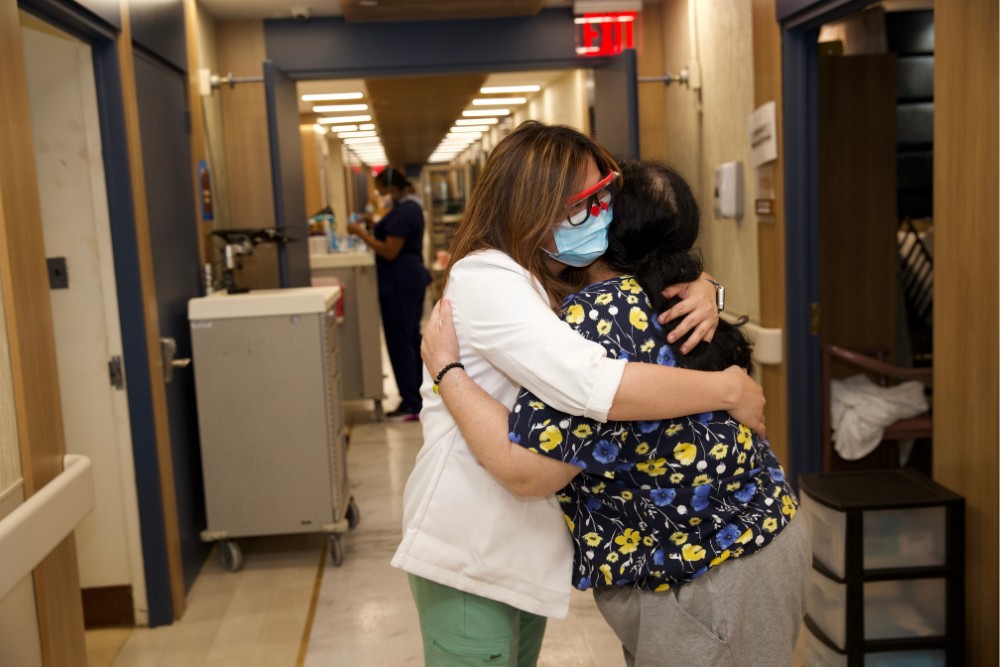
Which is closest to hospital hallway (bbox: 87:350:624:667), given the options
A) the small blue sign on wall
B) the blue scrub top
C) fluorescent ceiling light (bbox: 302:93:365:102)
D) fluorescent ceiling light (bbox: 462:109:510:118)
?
the small blue sign on wall

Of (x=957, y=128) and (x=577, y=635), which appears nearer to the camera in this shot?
(x=957, y=128)

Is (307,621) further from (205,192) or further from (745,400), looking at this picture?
(745,400)

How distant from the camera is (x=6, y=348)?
2.03 metres

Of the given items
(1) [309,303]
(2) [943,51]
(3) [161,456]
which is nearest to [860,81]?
(2) [943,51]

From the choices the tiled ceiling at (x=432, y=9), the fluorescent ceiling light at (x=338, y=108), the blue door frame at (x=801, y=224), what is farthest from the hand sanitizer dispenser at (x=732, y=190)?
the fluorescent ceiling light at (x=338, y=108)

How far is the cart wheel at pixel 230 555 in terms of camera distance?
4.00 meters

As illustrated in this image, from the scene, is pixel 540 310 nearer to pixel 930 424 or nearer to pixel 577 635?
pixel 577 635

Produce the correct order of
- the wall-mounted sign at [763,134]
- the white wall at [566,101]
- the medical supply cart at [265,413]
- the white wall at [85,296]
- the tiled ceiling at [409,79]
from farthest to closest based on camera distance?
the white wall at [566,101] < the tiled ceiling at [409,79] < the medical supply cart at [265,413] < the wall-mounted sign at [763,134] < the white wall at [85,296]

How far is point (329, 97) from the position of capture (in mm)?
9180

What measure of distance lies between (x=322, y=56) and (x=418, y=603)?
13.4 ft

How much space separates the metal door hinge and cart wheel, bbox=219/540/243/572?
975 mm

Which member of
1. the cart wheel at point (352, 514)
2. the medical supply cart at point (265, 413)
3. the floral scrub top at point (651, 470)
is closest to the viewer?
the floral scrub top at point (651, 470)

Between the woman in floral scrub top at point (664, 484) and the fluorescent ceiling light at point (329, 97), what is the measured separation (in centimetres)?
788

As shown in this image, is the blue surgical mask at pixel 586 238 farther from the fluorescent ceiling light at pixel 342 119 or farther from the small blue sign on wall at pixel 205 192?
the fluorescent ceiling light at pixel 342 119
